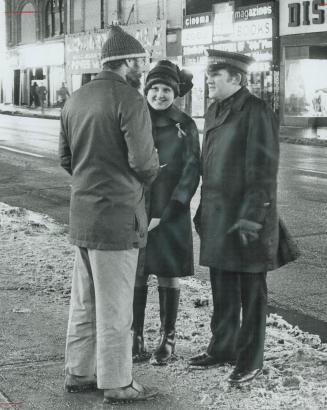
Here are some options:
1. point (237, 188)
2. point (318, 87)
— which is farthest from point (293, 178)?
point (318, 87)

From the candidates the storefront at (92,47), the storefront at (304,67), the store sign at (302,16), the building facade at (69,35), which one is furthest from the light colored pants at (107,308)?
the storefront at (92,47)

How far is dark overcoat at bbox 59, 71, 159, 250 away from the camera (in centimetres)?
411

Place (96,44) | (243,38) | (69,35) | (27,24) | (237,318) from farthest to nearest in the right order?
1. (27,24)
2. (69,35)
3. (96,44)
4. (243,38)
5. (237,318)

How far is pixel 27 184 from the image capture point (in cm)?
1493

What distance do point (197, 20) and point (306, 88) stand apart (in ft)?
27.2

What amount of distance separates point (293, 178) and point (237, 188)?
10831 millimetres

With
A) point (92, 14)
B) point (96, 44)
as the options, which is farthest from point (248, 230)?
point (92, 14)

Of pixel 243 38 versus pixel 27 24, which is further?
pixel 27 24

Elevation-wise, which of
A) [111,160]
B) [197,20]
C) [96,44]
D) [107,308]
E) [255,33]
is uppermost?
[197,20]

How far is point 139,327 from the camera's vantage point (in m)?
5.05

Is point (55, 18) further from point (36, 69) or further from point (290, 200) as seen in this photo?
point (290, 200)

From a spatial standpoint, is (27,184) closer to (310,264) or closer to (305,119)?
(310,264)

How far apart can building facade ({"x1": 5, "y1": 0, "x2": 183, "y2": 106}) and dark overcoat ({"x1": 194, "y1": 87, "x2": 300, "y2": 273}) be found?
3539 cm

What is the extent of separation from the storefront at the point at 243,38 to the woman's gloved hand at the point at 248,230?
27447 millimetres
